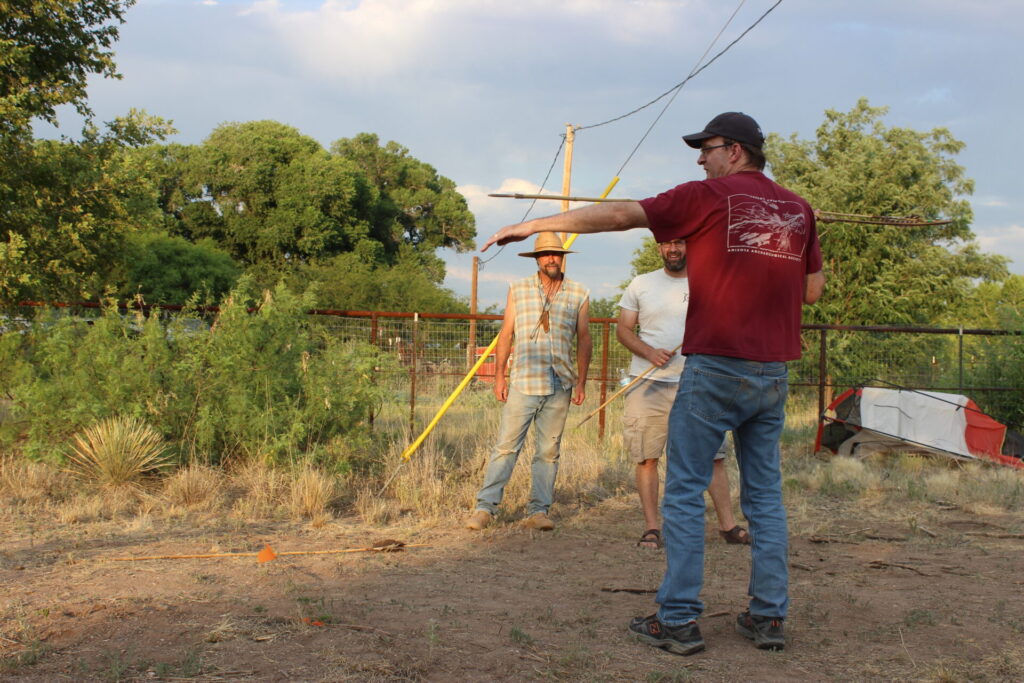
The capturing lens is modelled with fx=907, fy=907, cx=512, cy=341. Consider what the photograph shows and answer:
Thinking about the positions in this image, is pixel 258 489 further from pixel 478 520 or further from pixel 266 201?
pixel 266 201

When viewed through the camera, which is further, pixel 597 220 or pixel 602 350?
pixel 602 350

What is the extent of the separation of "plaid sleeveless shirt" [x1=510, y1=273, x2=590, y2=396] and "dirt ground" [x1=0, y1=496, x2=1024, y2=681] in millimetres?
984

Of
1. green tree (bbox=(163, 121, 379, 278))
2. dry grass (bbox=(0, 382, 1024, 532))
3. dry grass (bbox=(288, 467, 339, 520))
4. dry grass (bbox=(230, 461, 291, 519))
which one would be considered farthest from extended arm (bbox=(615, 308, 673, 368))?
green tree (bbox=(163, 121, 379, 278))

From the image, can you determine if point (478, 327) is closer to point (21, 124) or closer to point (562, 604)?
point (21, 124)

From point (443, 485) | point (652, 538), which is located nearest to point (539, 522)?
point (652, 538)

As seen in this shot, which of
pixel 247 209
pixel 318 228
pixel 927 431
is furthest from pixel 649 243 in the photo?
pixel 927 431

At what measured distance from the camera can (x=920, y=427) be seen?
9398mm

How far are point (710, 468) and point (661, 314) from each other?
2086mm

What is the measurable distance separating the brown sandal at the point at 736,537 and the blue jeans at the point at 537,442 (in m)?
1.18

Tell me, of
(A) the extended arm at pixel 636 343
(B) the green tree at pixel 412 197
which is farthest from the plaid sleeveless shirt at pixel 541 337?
(B) the green tree at pixel 412 197

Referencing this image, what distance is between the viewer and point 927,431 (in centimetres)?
936

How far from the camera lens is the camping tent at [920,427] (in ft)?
30.2

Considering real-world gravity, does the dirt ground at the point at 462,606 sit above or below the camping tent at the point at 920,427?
below

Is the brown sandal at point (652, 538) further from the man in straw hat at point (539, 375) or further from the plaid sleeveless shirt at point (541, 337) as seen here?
the plaid sleeveless shirt at point (541, 337)
